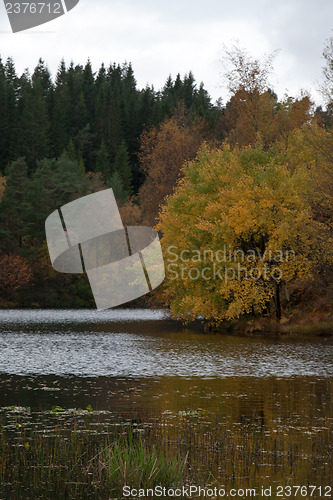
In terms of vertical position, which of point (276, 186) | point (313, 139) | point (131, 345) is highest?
point (313, 139)

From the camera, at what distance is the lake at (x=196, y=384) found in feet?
50.2

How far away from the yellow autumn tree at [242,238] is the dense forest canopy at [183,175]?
0.10 meters

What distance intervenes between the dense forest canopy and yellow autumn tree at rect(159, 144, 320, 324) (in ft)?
0.34

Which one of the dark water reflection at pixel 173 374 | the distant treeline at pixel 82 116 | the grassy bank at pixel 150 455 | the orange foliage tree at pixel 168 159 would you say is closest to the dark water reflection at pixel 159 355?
the dark water reflection at pixel 173 374

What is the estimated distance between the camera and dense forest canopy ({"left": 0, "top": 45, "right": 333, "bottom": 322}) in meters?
44.1

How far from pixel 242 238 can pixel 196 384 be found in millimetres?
23607

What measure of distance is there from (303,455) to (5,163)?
408 ft

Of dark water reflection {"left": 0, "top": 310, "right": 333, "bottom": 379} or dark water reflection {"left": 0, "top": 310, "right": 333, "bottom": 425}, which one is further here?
dark water reflection {"left": 0, "top": 310, "right": 333, "bottom": 379}

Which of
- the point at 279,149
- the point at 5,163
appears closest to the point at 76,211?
the point at 5,163

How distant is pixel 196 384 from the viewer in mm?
A: 22781

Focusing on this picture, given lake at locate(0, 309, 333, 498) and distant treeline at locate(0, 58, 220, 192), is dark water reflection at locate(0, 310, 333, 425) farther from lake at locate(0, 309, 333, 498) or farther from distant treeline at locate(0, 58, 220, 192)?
distant treeline at locate(0, 58, 220, 192)

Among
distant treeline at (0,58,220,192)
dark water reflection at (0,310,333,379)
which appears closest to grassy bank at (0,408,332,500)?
dark water reflection at (0,310,333,379)

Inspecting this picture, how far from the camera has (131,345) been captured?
37312 millimetres

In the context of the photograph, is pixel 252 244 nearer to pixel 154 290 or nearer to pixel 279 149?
pixel 279 149
